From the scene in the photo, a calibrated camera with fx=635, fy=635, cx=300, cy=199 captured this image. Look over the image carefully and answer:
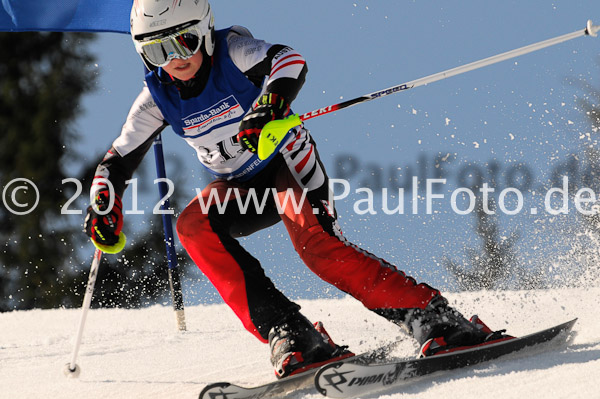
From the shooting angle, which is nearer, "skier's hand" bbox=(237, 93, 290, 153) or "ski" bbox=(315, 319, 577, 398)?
"ski" bbox=(315, 319, 577, 398)

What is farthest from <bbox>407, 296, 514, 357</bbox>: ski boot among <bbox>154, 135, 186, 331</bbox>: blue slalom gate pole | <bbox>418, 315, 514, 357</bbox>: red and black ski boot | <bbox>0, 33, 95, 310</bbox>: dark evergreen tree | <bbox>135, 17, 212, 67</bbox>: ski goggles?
<bbox>0, 33, 95, 310</bbox>: dark evergreen tree

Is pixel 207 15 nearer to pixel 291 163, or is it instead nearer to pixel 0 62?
pixel 291 163

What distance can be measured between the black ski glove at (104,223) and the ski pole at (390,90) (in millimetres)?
977

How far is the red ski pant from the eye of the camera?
289cm

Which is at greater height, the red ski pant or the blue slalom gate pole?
the red ski pant

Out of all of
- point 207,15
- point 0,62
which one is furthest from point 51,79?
point 207,15

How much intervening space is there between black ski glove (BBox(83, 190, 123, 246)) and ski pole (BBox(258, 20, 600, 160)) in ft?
3.21

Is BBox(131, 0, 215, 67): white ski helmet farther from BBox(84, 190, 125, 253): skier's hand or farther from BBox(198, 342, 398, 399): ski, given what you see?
BBox(198, 342, 398, 399): ski

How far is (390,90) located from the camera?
3053 millimetres

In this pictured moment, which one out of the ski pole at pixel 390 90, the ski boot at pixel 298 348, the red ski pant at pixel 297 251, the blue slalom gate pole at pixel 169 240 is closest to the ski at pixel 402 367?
the ski boot at pixel 298 348

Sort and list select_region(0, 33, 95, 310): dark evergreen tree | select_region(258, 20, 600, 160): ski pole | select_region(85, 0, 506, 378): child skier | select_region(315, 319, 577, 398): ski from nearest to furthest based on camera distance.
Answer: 1. select_region(315, 319, 577, 398): ski
2. select_region(258, 20, 600, 160): ski pole
3. select_region(85, 0, 506, 378): child skier
4. select_region(0, 33, 95, 310): dark evergreen tree

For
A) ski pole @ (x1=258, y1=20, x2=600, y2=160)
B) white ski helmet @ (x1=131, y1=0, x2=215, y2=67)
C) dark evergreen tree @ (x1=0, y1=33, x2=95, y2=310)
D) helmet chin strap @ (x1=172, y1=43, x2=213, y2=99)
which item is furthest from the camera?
dark evergreen tree @ (x1=0, y1=33, x2=95, y2=310)

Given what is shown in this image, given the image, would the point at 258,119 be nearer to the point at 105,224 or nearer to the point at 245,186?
the point at 245,186

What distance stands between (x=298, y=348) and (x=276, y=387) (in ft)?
0.68
